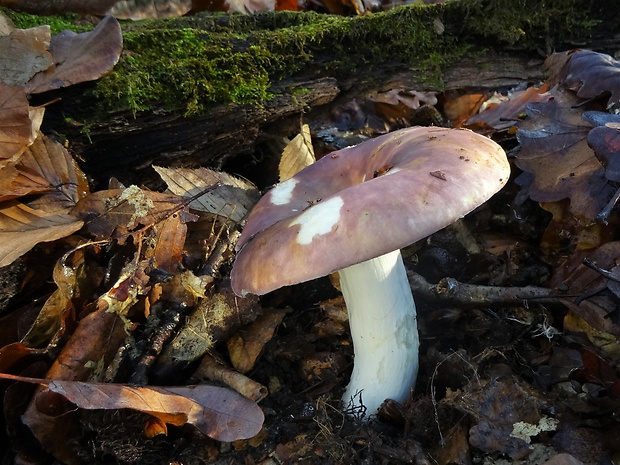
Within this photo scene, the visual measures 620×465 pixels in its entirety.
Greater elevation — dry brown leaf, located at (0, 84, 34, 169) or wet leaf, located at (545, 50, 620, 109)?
dry brown leaf, located at (0, 84, 34, 169)

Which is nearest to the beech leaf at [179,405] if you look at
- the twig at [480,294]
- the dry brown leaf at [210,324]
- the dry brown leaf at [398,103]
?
the dry brown leaf at [210,324]

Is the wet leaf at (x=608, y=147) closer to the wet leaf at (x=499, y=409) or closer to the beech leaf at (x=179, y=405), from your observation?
the wet leaf at (x=499, y=409)

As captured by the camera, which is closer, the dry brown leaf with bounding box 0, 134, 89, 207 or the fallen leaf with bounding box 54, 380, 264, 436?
the fallen leaf with bounding box 54, 380, 264, 436

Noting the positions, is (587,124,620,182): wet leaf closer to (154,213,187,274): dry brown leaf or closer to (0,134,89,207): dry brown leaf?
(154,213,187,274): dry brown leaf

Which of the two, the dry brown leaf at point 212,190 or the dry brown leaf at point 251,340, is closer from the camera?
the dry brown leaf at point 251,340

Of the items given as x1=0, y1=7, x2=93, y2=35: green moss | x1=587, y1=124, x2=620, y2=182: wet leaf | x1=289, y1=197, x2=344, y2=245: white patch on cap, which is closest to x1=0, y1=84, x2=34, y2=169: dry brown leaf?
x1=0, y1=7, x2=93, y2=35: green moss

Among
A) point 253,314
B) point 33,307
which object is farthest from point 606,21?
point 33,307

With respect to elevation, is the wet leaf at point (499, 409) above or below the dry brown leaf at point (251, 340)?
above

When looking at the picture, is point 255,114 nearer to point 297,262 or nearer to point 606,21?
point 297,262
